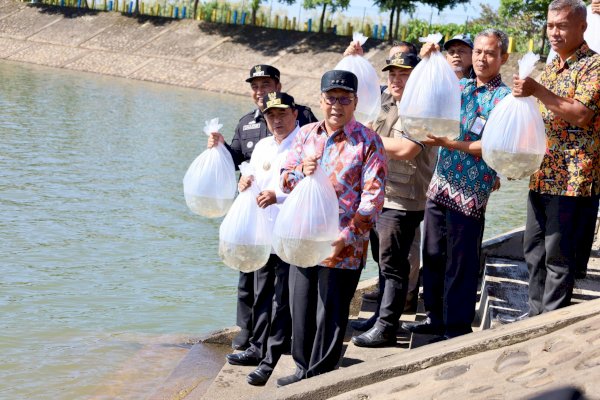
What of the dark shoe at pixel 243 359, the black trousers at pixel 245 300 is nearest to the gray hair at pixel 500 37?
the black trousers at pixel 245 300

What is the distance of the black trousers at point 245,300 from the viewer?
6.35 m

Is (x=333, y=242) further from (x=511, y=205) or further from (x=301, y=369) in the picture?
(x=511, y=205)

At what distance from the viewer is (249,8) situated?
49.2m

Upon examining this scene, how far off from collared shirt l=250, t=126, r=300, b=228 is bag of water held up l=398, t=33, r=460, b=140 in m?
0.95

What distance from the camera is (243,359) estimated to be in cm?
599

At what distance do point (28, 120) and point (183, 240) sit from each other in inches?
427

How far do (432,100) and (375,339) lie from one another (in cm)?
155

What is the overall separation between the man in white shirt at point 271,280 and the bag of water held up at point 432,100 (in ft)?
2.91

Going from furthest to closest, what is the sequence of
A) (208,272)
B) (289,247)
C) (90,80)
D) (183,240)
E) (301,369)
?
(90,80), (183,240), (208,272), (301,369), (289,247)

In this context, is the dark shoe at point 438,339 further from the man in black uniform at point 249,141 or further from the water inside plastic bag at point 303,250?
the man in black uniform at point 249,141

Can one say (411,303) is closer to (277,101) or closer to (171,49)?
(277,101)

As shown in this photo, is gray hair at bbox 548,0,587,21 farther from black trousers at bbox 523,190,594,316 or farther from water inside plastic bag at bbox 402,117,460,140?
black trousers at bbox 523,190,594,316

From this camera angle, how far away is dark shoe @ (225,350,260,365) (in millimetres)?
5992

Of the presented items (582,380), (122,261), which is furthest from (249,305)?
(122,261)
